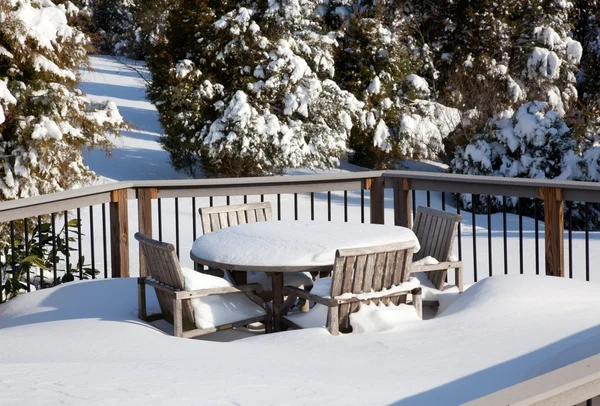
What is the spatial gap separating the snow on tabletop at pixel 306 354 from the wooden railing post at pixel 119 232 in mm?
927

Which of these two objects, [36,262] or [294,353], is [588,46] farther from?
[294,353]

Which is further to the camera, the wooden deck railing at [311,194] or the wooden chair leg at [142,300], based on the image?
the wooden deck railing at [311,194]

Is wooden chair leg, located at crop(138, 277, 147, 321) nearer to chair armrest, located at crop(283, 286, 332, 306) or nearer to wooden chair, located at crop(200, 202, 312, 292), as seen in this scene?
wooden chair, located at crop(200, 202, 312, 292)

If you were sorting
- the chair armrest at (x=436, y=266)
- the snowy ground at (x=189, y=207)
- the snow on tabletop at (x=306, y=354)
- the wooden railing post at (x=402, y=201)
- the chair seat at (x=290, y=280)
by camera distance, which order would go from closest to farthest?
the snow on tabletop at (x=306, y=354) < the chair armrest at (x=436, y=266) < the chair seat at (x=290, y=280) < the wooden railing post at (x=402, y=201) < the snowy ground at (x=189, y=207)

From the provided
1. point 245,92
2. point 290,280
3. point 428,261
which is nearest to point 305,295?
point 290,280

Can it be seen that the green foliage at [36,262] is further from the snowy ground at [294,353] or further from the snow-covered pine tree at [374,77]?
the snow-covered pine tree at [374,77]

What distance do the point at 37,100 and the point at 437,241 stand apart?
261 inches

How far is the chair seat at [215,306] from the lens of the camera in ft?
13.7

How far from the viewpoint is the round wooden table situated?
14.0 ft

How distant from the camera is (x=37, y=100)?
394 inches

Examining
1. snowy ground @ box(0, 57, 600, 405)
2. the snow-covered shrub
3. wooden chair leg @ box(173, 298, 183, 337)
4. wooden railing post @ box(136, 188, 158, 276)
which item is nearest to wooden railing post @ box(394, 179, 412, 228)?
snowy ground @ box(0, 57, 600, 405)

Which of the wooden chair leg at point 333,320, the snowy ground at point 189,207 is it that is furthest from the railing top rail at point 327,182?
the snowy ground at point 189,207

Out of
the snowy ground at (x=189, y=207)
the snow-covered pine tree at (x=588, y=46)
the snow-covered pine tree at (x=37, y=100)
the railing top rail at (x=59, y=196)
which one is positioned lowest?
the snowy ground at (x=189, y=207)

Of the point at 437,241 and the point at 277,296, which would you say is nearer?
the point at 277,296
